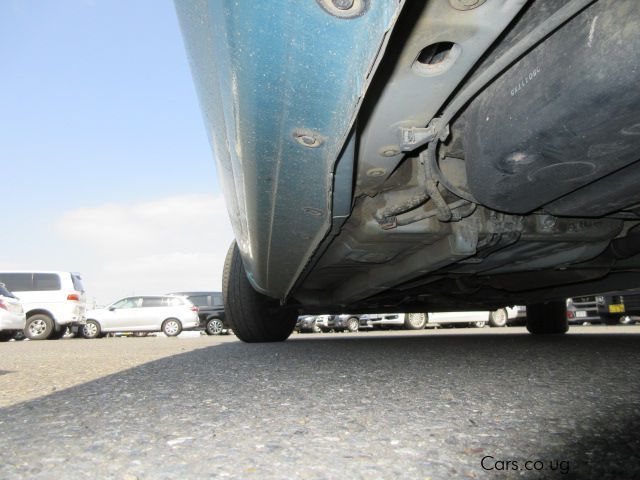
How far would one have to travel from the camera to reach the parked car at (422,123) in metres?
0.79

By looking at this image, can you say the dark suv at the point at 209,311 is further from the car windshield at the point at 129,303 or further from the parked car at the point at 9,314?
the parked car at the point at 9,314

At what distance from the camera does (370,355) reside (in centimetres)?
250

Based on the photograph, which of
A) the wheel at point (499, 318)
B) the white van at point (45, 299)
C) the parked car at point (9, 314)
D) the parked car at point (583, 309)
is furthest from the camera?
the wheel at point (499, 318)

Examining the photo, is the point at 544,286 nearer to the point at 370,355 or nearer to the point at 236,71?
the point at 370,355

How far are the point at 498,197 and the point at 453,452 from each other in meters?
0.75

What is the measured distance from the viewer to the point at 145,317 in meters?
11.9

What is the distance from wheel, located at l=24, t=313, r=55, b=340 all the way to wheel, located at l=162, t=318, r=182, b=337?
9.01 ft

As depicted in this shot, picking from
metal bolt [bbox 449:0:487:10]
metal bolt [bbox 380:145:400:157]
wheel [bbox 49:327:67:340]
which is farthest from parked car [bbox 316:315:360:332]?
metal bolt [bbox 449:0:487:10]

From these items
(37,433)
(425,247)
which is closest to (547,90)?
(425,247)

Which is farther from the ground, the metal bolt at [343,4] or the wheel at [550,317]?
the metal bolt at [343,4]

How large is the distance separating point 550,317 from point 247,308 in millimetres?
2795

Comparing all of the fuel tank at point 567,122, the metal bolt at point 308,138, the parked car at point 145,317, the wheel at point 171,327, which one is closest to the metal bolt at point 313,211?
the metal bolt at point 308,138

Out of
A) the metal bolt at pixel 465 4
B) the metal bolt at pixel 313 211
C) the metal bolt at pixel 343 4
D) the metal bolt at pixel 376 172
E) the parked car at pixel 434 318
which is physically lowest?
the parked car at pixel 434 318

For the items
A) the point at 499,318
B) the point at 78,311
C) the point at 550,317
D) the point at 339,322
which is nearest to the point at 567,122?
the point at 550,317
